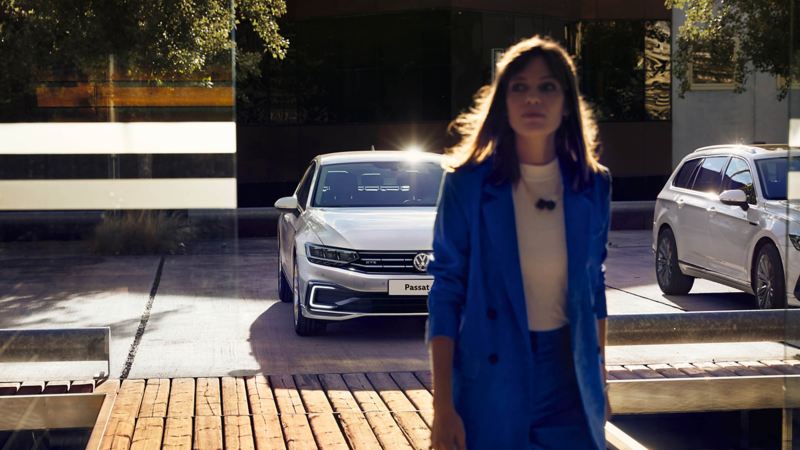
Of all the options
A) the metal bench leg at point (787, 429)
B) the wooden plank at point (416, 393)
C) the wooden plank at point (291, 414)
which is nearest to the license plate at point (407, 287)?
the wooden plank at point (416, 393)

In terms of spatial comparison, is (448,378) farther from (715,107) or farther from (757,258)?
(715,107)

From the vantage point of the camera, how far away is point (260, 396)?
7574 mm

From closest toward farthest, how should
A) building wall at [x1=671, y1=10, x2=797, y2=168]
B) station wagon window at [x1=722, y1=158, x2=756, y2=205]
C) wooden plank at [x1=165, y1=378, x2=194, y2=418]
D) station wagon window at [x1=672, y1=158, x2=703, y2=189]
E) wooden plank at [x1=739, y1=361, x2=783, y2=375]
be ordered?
wooden plank at [x1=165, y1=378, x2=194, y2=418] → wooden plank at [x1=739, y1=361, x2=783, y2=375] → station wagon window at [x1=722, y1=158, x2=756, y2=205] → station wagon window at [x1=672, y1=158, x2=703, y2=189] → building wall at [x1=671, y1=10, x2=797, y2=168]

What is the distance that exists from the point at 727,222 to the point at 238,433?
688cm

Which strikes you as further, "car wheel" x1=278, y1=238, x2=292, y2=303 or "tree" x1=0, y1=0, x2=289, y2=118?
"tree" x1=0, y1=0, x2=289, y2=118

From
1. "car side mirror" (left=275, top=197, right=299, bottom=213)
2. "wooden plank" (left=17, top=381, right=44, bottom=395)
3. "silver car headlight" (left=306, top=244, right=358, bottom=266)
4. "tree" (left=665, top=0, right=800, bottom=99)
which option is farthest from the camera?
"tree" (left=665, top=0, right=800, bottom=99)

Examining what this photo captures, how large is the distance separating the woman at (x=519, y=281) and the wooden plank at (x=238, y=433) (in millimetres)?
3067

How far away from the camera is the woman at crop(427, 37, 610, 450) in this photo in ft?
10.7

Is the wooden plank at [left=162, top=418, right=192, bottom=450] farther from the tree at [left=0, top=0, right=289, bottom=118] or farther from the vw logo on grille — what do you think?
the tree at [left=0, top=0, right=289, bottom=118]

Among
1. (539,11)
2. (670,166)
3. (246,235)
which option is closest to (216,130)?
(246,235)

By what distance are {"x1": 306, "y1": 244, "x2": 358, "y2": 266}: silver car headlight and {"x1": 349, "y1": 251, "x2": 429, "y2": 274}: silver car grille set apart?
0.36ft

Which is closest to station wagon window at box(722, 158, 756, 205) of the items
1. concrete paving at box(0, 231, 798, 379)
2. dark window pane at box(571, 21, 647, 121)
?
concrete paving at box(0, 231, 798, 379)

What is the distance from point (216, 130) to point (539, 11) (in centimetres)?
1061

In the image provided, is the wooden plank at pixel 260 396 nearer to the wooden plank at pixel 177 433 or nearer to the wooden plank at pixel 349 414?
the wooden plank at pixel 349 414
